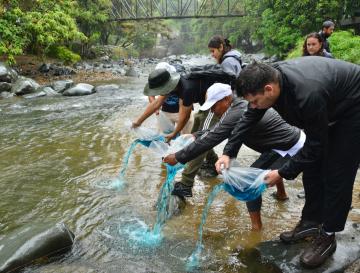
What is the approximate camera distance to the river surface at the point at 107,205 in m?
3.60

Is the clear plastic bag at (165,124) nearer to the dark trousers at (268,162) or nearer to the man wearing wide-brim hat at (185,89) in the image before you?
the man wearing wide-brim hat at (185,89)

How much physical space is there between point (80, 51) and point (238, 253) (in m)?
25.0

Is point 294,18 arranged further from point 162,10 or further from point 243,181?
point 162,10

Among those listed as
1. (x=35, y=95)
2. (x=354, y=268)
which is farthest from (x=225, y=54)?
(x=35, y=95)

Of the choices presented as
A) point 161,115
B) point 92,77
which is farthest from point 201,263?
point 92,77

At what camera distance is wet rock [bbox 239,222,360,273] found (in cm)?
309

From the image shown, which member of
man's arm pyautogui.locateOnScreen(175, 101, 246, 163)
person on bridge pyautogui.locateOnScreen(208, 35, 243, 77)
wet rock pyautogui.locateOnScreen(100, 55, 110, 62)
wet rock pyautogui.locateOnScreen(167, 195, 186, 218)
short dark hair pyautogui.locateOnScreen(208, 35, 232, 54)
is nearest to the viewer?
man's arm pyautogui.locateOnScreen(175, 101, 246, 163)

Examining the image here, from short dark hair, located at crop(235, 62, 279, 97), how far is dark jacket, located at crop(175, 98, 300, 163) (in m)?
0.98

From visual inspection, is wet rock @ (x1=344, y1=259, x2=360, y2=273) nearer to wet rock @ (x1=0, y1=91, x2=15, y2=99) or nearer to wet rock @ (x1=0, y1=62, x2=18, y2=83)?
wet rock @ (x1=0, y1=91, x2=15, y2=99)

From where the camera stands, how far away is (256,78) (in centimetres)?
256

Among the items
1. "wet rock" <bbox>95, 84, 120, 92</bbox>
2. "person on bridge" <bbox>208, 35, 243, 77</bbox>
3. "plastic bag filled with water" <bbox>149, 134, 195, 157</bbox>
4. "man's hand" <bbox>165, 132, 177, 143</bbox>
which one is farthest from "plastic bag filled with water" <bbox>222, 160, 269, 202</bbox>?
"wet rock" <bbox>95, 84, 120, 92</bbox>

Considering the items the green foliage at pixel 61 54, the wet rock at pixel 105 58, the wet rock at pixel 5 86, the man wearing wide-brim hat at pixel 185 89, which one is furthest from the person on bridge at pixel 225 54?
the wet rock at pixel 105 58

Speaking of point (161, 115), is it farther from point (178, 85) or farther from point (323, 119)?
point (323, 119)

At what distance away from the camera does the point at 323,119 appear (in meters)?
2.56
